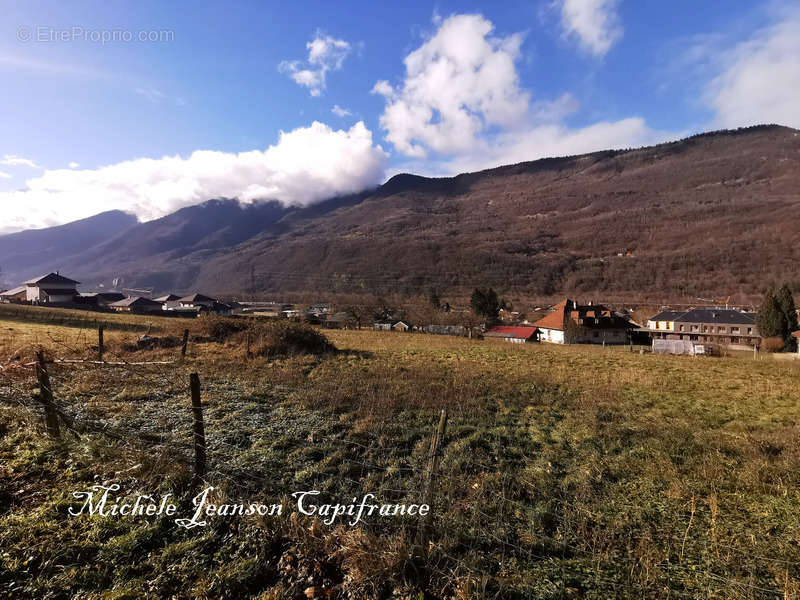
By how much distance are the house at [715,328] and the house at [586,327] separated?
944 cm

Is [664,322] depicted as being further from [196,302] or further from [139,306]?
[139,306]

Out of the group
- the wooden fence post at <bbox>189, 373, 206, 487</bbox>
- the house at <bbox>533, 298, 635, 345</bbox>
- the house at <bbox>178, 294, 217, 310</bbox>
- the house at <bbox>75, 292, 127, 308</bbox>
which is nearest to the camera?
the wooden fence post at <bbox>189, 373, 206, 487</bbox>

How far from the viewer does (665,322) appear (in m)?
65.8

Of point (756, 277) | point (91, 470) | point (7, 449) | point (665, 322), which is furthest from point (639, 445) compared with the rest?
point (756, 277)

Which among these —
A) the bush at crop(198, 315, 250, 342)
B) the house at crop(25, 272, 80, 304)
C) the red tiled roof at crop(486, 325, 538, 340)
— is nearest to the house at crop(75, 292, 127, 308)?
the house at crop(25, 272, 80, 304)

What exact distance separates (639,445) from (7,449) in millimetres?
12498

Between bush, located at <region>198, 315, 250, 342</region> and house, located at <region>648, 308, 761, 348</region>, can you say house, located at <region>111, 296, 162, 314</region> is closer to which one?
bush, located at <region>198, 315, 250, 342</region>

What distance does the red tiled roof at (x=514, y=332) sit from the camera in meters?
55.8

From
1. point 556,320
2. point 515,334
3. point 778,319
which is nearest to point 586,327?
point 556,320

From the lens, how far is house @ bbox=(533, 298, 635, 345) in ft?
173

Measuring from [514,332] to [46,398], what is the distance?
56251mm

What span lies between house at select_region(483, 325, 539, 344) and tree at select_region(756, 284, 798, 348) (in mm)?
27710

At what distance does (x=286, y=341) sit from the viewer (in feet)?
66.1

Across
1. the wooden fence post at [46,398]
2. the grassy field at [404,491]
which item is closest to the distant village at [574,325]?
the grassy field at [404,491]
